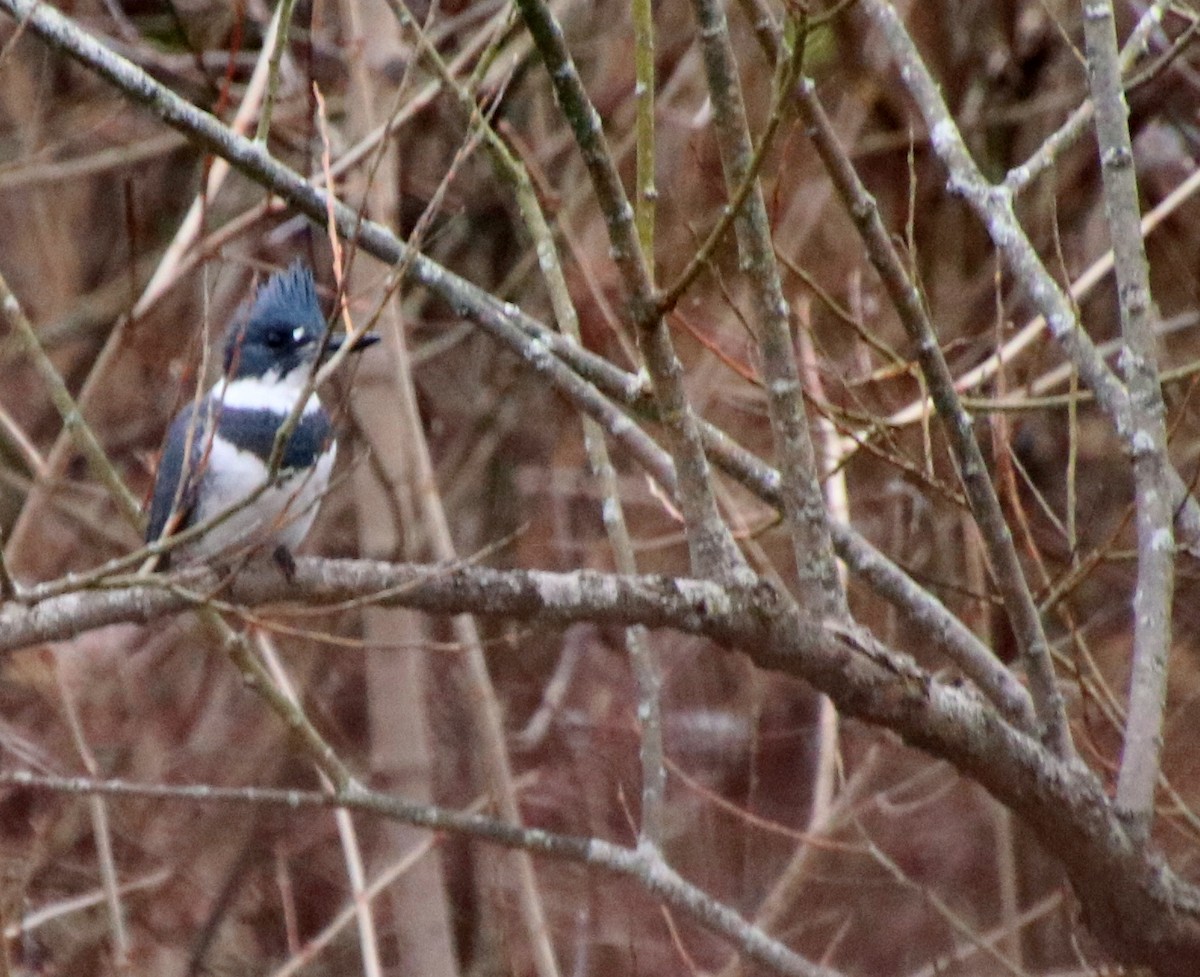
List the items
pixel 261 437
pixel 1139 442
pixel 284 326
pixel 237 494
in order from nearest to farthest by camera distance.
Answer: pixel 1139 442
pixel 237 494
pixel 261 437
pixel 284 326

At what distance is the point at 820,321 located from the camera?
4.62 metres

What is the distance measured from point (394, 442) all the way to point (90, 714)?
58.1 inches

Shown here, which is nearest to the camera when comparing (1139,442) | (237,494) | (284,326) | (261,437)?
(1139,442)

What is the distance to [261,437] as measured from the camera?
3.22 m

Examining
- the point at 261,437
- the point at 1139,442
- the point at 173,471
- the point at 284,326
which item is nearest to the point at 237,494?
the point at 261,437

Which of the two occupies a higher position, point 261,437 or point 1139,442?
point 261,437

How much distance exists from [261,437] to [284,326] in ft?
1.07

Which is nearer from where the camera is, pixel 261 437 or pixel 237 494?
pixel 237 494

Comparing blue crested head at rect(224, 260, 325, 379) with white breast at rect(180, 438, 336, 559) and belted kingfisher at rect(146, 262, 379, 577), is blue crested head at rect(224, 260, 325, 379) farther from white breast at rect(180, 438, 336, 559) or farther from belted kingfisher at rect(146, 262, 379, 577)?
white breast at rect(180, 438, 336, 559)

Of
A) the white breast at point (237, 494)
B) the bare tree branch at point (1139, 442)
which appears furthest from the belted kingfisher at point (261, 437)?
the bare tree branch at point (1139, 442)

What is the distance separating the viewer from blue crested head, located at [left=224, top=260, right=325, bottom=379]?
11.2 feet

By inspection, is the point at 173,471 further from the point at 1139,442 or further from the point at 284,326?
the point at 1139,442

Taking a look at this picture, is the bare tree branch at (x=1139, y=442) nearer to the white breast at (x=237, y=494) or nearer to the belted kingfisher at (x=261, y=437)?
the belted kingfisher at (x=261, y=437)

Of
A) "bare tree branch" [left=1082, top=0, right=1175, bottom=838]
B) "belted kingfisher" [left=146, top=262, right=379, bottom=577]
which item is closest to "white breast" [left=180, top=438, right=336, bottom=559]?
"belted kingfisher" [left=146, top=262, right=379, bottom=577]
